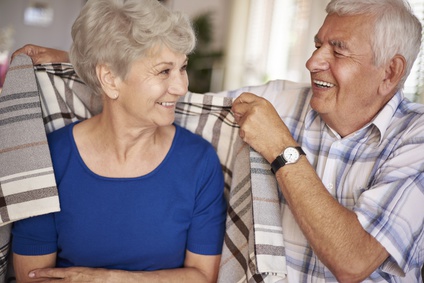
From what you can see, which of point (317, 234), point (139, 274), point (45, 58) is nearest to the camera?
point (317, 234)

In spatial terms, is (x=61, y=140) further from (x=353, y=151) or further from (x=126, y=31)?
(x=353, y=151)

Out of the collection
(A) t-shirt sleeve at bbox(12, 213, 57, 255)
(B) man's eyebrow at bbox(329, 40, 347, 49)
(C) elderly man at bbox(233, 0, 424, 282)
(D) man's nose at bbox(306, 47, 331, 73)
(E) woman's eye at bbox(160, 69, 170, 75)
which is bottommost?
(A) t-shirt sleeve at bbox(12, 213, 57, 255)

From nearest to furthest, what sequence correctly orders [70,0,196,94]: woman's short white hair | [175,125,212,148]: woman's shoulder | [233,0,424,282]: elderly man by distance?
[233,0,424,282]: elderly man
[70,0,196,94]: woman's short white hair
[175,125,212,148]: woman's shoulder

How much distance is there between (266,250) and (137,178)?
0.48 m

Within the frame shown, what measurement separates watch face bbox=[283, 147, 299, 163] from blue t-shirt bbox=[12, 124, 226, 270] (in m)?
0.30

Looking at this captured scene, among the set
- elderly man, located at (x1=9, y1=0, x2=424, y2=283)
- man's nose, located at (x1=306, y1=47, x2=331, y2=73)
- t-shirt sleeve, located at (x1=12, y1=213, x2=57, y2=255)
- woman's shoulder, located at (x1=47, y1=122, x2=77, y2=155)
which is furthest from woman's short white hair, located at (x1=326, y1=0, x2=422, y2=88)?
t-shirt sleeve, located at (x1=12, y1=213, x2=57, y2=255)

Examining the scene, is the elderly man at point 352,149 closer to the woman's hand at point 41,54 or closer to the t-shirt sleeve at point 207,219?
the woman's hand at point 41,54

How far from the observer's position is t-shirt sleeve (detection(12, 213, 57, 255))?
1539mm

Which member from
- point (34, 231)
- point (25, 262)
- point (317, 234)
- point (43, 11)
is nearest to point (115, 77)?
point (34, 231)

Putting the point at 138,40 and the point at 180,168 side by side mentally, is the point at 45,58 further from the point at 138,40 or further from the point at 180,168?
the point at 180,168

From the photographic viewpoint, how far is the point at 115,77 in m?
1.52

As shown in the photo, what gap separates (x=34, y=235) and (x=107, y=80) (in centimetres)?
55

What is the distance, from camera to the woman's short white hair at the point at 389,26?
1541mm

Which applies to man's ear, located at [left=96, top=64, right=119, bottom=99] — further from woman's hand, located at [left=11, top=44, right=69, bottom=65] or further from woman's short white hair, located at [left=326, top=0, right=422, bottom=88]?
woman's short white hair, located at [left=326, top=0, right=422, bottom=88]
